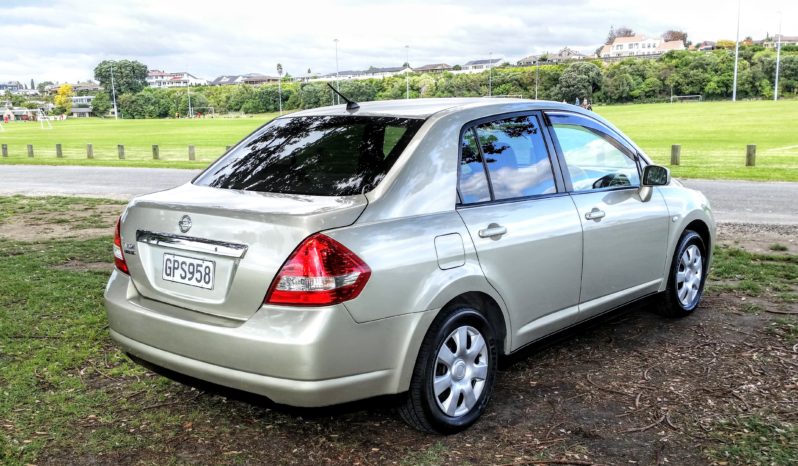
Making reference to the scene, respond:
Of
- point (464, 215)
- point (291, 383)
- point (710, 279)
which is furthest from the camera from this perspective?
point (710, 279)

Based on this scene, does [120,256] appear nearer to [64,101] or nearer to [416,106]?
[416,106]

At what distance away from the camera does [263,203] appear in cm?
335

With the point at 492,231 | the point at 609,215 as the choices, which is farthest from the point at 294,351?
the point at 609,215

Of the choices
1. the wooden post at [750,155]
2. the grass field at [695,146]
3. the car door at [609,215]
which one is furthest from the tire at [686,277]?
the wooden post at [750,155]

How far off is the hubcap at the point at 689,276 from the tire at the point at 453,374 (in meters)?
2.37

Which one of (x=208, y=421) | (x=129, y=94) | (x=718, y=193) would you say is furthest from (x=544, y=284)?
(x=129, y=94)

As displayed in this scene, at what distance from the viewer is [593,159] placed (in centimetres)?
478

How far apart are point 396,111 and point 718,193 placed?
12.5 m

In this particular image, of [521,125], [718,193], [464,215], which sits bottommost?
[718,193]

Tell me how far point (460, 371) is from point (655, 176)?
87.8 inches

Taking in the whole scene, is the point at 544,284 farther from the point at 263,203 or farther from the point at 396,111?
the point at 263,203

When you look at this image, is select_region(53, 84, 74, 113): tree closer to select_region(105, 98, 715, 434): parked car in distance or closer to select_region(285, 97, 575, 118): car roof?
select_region(285, 97, 575, 118): car roof

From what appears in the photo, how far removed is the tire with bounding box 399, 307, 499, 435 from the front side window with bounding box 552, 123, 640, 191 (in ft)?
4.21

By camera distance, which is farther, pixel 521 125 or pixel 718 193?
pixel 718 193
